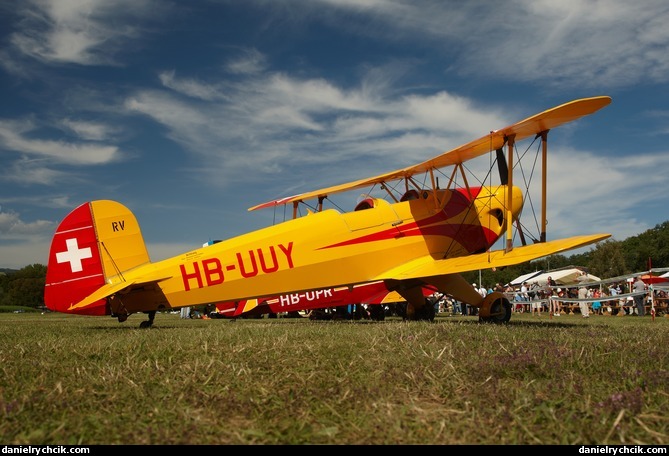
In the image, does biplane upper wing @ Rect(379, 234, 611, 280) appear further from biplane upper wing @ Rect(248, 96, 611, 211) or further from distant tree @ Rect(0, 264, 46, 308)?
distant tree @ Rect(0, 264, 46, 308)

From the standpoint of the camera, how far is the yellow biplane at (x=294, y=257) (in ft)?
33.6

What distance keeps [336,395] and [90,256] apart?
8619 millimetres

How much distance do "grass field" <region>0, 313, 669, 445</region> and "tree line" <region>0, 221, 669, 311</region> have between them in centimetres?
7003

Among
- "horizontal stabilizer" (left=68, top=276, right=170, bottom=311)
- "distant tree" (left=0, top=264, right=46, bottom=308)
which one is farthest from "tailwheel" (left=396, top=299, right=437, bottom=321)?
"distant tree" (left=0, top=264, right=46, bottom=308)

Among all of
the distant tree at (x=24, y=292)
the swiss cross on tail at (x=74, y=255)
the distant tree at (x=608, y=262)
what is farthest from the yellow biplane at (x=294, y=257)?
the distant tree at (x=608, y=262)

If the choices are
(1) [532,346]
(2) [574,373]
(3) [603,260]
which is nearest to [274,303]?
(1) [532,346]

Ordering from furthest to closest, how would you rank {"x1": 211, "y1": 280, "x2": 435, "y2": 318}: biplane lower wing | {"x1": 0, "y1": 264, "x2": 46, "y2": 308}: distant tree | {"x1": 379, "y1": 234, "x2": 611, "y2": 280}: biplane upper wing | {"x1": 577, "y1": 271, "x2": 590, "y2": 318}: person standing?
1. {"x1": 0, "y1": 264, "x2": 46, "y2": 308}: distant tree
2. {"x1": 577, "y1": 271, "x2": 590, "y2": 318}: person standing
3. {"x1": 211, "y1": 280, "x2": 435, "y2": 318}: biplane lower wing
4. {"x1": 379, "y1": 234, "x2": 611, "y2": 280}: biplane upper wing

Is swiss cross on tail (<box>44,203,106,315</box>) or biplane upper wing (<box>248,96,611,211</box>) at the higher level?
biplane upper wing (<box>248,96,611,211</box>)

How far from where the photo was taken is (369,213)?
11641 millimetres

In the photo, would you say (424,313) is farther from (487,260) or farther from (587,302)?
(587,302)

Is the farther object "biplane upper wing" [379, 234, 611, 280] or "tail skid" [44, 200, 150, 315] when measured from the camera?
"tail skid" [44, 200, 150, 315]

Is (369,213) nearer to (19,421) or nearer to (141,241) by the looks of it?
(141,241)

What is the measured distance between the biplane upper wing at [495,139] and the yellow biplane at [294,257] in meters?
0.03

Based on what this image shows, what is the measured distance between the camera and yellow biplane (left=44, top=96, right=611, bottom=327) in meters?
10.2
